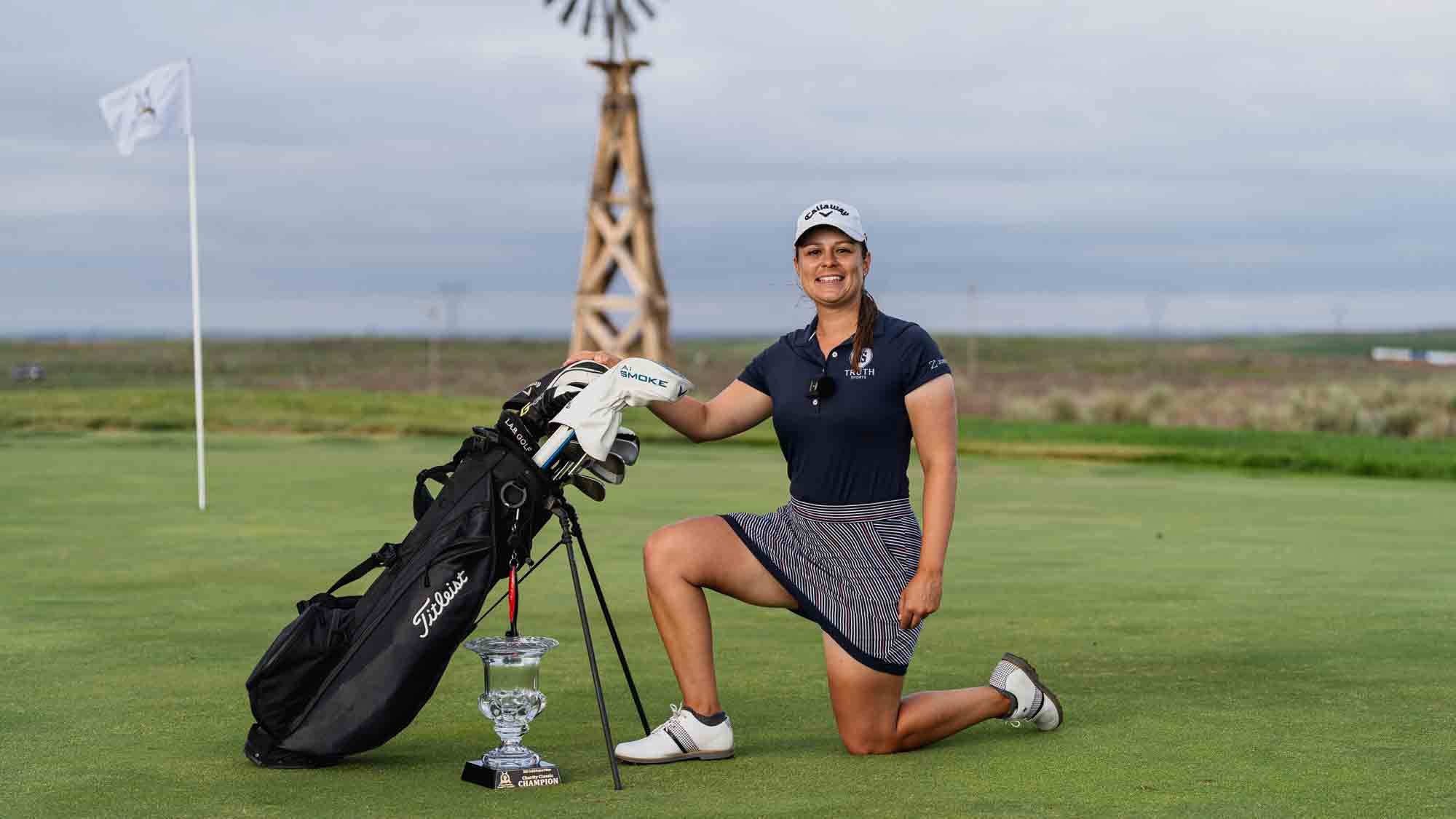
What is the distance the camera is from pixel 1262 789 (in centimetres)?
522

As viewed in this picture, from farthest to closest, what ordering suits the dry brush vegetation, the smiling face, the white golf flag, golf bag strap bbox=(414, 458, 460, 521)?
1. the dry brush vegetation
2. the white golf flag
3. the smiling face
4. golf bag strap bbox=(414, 458, 460, 521)

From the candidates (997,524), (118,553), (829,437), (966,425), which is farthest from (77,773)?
(966,425)

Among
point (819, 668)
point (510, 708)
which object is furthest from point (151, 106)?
point (510, 708)

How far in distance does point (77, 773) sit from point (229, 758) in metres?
0.44

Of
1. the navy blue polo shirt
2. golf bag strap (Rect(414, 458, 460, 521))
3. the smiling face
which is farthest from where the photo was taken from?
the smiling face

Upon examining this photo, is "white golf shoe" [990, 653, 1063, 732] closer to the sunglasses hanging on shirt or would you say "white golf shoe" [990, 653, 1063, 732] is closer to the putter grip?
the sunglasses hanging on shirt

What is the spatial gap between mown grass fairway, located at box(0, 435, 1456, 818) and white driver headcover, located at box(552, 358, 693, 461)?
0.99m

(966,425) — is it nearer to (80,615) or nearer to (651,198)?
(651,198)

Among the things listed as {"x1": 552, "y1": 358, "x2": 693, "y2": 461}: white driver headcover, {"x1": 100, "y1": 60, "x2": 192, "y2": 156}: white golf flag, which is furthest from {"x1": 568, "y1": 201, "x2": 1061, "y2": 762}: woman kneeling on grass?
Result: {"x1": 100, "y1": 60, "x2": 192, "y2": 156}: white golf flag

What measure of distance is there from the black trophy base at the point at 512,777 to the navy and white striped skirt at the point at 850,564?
0.98 m

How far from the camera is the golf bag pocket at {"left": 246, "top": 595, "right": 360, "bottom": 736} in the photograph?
17.8ft

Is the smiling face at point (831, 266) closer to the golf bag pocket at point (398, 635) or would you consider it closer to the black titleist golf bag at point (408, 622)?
the black titleist golf bag at point (408, 622)

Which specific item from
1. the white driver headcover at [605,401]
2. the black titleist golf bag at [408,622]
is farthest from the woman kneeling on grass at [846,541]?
the black titleist golf bag at [408,622]

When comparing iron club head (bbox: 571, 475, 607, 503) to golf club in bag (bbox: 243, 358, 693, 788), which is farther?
iron club head (bbox: 571, 475, 607, 503)
